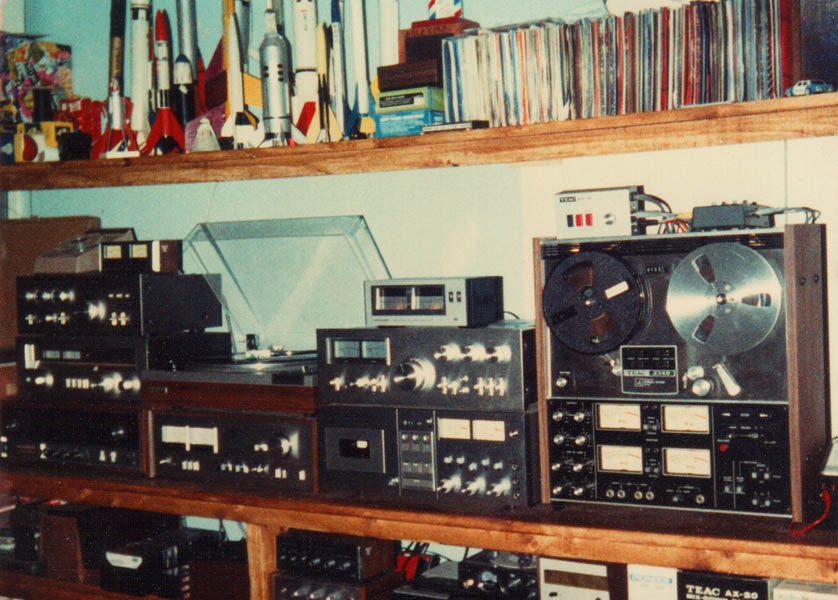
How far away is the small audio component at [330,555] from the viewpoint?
7.66ft

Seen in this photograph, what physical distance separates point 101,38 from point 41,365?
1.22 meters

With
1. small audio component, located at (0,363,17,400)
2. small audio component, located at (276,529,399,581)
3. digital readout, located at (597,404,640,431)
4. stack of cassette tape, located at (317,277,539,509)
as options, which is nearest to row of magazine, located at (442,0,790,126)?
stack of cassette tape, located at (317,277,539,509)

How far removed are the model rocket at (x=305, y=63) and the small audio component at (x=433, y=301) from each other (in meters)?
0.64

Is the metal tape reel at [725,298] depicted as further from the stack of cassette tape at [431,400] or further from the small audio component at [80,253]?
the small audio component at [80,253]

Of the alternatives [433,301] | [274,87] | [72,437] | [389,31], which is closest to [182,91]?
[274,87]

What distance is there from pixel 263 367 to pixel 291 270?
30cm

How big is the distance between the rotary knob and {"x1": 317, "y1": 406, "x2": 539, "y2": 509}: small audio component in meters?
0.06

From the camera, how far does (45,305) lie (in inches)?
107

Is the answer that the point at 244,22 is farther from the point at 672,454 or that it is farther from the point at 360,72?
the point at 672,454

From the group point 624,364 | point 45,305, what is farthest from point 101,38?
point 624,364

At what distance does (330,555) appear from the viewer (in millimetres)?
2350

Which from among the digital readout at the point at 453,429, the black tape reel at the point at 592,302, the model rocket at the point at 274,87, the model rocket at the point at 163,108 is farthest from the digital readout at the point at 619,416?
the model rocket at the point at 163,108

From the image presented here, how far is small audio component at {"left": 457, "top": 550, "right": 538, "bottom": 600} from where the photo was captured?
2180 mm

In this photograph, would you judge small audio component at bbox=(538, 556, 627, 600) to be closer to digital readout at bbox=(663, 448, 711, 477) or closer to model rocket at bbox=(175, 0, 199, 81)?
digital readout at bbox=(663, 448, 711, 477)
